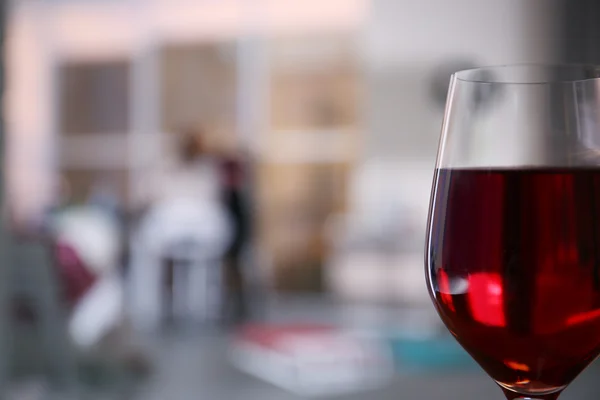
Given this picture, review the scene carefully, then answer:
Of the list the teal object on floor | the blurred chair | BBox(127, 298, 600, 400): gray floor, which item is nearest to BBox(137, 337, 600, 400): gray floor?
BBox(127, 298, 600, 400): gray floor

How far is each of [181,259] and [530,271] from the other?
5590 millimetres

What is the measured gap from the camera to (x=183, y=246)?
5.80 meters

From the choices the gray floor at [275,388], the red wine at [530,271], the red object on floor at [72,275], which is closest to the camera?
the red wine at [530,271]

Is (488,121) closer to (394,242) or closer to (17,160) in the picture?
(394,242)

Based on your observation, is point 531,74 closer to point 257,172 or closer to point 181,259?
point 181,259

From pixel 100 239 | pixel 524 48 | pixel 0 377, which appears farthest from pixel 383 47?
pixel 0 377

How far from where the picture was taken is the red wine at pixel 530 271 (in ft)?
1.36

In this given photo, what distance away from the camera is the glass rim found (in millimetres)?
429

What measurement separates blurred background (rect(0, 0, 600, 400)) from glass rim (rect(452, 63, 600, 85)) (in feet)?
8.85

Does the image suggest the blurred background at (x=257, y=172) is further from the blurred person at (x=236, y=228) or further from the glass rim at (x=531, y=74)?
the glass rim at (x=531, y=74)

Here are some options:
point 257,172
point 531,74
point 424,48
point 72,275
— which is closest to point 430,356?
point 72,275

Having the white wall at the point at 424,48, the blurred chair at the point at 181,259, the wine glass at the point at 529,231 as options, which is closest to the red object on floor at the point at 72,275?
the blurred chair at the point at 181,259

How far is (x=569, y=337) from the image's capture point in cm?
41

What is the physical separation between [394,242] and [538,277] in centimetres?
571
